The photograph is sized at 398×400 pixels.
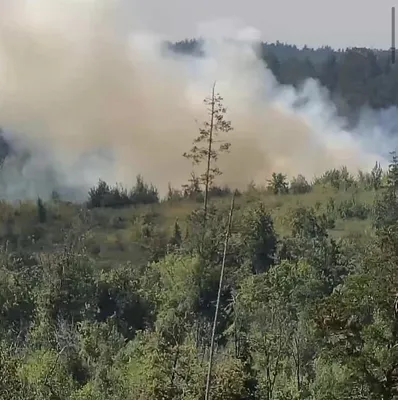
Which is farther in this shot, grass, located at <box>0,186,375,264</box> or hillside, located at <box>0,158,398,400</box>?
grass, located at <box>0,186,375,264</box>

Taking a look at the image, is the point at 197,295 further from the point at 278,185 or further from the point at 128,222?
the point at 278,185

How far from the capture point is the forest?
15.5m

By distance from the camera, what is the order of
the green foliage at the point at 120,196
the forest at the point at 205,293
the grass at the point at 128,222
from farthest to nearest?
the green foliage at the point at 120,196 → the grass at the point at 128,222 → the forest at the point at 205,293

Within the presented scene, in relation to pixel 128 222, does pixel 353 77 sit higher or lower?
higher

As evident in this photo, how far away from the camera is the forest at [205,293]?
15.5 meters

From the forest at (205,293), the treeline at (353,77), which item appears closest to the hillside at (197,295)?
the forest at (205,293)

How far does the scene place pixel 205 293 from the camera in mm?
42156

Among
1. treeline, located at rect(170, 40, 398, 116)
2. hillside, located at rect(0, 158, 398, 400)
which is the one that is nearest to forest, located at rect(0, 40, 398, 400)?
hillside, located at rect(0, 158, 398, 400)

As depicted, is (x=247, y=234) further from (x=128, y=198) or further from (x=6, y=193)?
(x=6, y=193)

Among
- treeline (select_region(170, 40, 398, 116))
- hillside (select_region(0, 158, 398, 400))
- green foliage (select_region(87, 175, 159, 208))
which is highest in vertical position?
treeline (select_region(170, 40, 398, 116))

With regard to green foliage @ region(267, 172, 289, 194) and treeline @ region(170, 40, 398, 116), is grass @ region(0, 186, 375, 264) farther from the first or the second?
treeline @ region(170, 40, 398, 116)

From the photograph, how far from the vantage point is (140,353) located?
27312mm

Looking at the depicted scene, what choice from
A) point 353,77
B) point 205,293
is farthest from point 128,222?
point 353,77

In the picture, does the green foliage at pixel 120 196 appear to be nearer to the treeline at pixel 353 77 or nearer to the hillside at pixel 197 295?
the hillside at pixel 197 295
